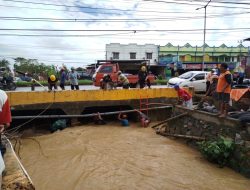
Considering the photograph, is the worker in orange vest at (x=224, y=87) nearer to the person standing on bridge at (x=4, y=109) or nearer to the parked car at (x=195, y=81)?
the person standing on bridge at (x=4, y=109)

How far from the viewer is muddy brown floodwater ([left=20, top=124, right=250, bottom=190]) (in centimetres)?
762

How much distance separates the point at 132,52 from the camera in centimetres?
5209

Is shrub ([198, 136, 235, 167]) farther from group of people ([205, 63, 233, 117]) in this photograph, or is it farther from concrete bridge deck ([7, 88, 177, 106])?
concrete bridge deck ([7, 88, 177, 106])

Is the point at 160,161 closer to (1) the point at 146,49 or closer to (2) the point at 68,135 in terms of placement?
(2) the point at 68,135

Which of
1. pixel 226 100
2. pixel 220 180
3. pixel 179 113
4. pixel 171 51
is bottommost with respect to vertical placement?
pixel 220 180

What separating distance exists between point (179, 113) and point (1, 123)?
9.34 m

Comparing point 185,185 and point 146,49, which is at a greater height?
point 146,49

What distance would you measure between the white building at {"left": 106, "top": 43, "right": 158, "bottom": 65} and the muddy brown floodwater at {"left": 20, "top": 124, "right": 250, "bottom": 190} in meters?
39.1

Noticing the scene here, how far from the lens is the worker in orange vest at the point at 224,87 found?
923 cm

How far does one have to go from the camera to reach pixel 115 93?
14.6m

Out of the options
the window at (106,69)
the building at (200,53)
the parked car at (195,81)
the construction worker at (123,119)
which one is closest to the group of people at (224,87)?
the construction worker at (123,119)

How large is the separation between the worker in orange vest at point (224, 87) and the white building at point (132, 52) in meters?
40.9

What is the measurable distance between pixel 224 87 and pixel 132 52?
43.3 metres

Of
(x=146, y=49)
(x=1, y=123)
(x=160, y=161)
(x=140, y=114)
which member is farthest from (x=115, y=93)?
(x=146, y=49)
